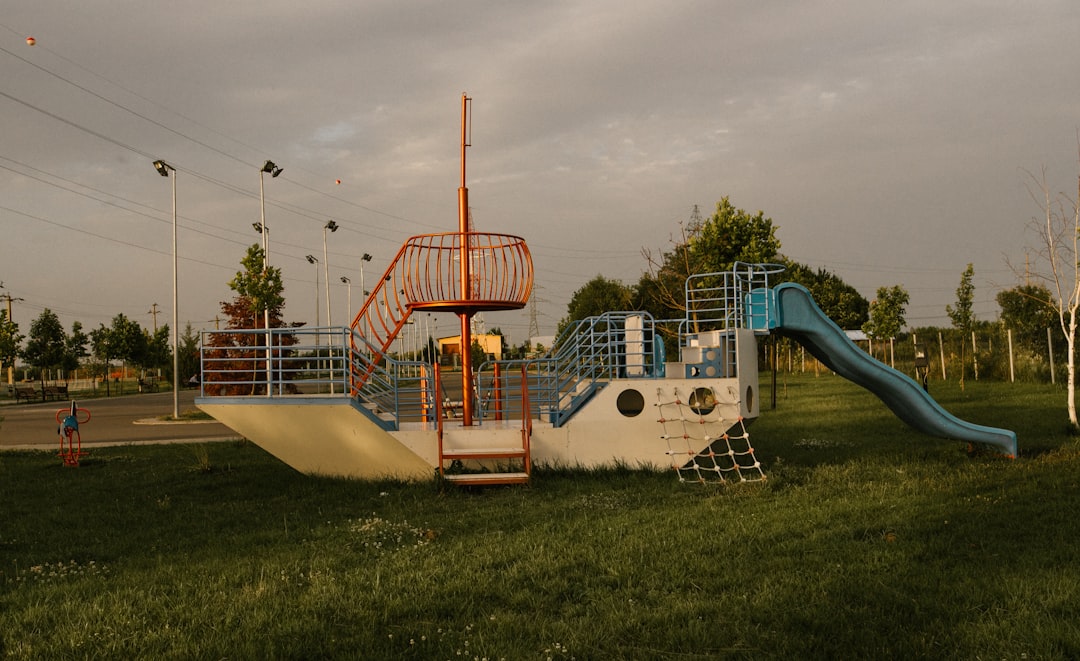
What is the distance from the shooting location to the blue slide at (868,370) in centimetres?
1380

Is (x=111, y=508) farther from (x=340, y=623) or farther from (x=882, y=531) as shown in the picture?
(x=882, y=531)

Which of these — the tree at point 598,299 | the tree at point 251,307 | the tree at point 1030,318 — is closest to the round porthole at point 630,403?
the tree at point 251,307

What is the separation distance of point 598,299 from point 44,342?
1546 inches

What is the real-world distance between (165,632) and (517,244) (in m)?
8.77

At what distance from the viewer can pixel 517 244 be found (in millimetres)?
13758

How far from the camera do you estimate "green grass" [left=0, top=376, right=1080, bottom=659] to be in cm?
587

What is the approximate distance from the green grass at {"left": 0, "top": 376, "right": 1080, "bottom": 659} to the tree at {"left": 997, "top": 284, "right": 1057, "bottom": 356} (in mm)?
23333

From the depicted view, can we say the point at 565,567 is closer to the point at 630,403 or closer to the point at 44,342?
the point at 630,403

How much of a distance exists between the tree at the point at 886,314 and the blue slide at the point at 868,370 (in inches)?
1058

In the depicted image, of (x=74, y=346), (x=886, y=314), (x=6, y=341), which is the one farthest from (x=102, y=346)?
(x=886, y=314)

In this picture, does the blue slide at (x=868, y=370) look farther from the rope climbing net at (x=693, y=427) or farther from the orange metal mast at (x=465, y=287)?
the orange metal mast at (x=465, y=287)

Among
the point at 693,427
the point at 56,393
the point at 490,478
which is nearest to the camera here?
the point at 490,478

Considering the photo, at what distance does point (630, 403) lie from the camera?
44.0 ft

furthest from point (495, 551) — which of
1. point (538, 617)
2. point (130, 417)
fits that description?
point (130, 417)
